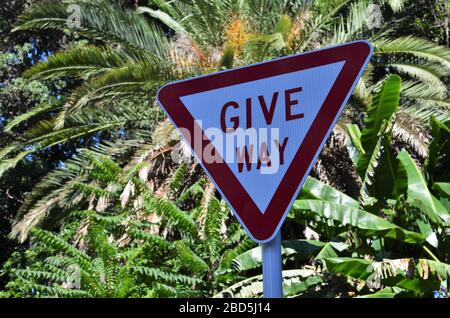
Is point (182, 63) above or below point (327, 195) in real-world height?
above

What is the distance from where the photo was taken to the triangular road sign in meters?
2.23

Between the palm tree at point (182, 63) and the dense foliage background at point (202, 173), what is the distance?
0.03 meters

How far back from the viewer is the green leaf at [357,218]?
8289 millimetres

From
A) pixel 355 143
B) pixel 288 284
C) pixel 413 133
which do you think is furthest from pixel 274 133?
pixel 413 133

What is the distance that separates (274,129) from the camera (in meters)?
2.25

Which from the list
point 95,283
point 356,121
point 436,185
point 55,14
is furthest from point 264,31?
point 95,283

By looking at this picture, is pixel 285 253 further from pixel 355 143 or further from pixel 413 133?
pixel 413 133

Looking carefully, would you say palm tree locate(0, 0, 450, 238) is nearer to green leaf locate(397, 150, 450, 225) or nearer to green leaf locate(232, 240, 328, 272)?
green leaf locate(397, 150, 450, 225)

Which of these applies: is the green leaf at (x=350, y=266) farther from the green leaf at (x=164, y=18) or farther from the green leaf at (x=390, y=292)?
the green leaf at (x=164, y=18)

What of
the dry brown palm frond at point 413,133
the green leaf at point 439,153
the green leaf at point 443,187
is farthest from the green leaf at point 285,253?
the dry brown palm frond at point 413,133

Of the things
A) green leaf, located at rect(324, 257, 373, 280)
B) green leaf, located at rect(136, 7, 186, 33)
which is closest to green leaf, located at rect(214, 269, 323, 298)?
green leaf, located at rect(324, 257, 373, 280)

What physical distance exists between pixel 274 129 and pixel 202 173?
9810 millimetres

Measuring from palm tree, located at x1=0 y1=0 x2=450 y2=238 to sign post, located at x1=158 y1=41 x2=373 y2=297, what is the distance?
860 centimetres

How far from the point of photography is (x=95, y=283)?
7.21 meters
